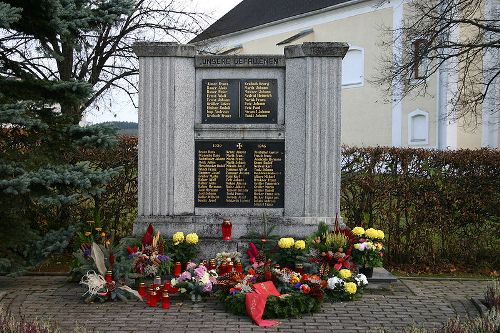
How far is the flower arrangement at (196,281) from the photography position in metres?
7.81

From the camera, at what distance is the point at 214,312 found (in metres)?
7.34

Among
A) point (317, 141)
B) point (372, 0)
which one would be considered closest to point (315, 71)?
point (317, 141)

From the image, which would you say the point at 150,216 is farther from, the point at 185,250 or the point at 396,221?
the point at 396,221

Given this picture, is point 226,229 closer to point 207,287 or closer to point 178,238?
point 178,238

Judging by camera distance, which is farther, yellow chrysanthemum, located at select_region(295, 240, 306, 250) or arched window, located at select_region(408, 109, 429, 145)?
arched window, located at select_region(408, 109, 429, 145)

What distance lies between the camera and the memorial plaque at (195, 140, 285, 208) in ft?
30.8

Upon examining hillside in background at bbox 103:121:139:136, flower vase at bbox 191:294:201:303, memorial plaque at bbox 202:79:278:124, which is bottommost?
flower vase at bbox 191:294:201:303

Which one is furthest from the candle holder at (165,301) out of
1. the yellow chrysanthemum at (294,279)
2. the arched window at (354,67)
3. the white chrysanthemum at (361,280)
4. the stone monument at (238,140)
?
the arched window at (354,67)

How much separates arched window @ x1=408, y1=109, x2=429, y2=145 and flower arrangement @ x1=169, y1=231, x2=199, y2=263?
20.1 meters

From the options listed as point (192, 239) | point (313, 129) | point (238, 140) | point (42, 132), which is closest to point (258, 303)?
point (192, 239)

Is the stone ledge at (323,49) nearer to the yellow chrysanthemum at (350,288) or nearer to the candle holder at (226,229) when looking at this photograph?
the candle holder at (226,229)

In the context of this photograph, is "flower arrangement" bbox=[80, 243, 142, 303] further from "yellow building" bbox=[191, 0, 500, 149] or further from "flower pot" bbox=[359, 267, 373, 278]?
"yellow building" bbox=[191, 0, 500, 149]

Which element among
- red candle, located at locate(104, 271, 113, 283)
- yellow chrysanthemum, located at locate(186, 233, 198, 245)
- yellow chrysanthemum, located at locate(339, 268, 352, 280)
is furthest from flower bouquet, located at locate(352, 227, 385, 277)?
red candle, located at locate(104, 271, 113, 283)

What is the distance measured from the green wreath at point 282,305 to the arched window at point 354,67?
2330 cm
